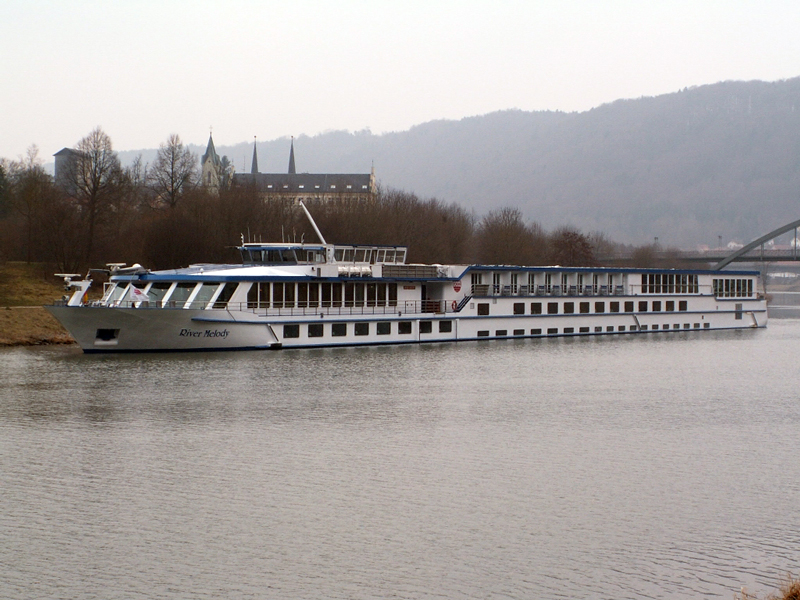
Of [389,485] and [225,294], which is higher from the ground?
[225,294]

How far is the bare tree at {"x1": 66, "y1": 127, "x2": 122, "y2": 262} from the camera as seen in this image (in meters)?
68.9

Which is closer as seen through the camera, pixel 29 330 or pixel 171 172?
pixel 29 330

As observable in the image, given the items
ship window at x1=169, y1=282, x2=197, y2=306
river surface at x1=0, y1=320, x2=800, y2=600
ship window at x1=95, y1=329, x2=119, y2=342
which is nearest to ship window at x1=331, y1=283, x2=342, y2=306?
ship window at x1=169, y1=282, x2=197, y2=306

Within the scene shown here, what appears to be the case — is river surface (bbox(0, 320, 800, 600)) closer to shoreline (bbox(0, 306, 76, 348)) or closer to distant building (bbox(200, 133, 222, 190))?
shoreline (bbox(0, 306, 76, 348))

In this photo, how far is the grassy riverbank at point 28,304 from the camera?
45781 millimetres

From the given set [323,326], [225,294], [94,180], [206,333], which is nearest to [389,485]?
[206,333]

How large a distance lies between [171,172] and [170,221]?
1596cm

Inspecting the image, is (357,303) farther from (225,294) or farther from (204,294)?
(204,294)

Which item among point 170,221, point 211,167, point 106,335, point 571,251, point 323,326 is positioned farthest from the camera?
point 211,167

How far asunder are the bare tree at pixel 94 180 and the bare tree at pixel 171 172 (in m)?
5.68

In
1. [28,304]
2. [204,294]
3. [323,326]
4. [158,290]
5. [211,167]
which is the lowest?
[323,326]

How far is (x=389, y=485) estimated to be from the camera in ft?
63.0

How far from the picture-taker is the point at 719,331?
6362cm

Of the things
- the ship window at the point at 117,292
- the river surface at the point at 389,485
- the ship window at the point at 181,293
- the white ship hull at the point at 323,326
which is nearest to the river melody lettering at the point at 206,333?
the white ship hull at the point at 323,326
